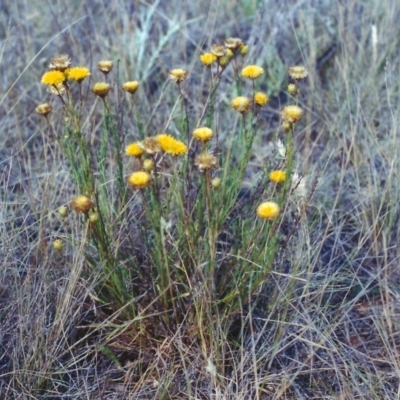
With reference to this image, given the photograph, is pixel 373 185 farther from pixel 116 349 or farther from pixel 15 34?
pixel 15 34

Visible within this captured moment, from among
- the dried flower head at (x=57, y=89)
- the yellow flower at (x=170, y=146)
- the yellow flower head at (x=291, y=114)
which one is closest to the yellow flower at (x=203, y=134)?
the yellow flower at (x=170, y=146)

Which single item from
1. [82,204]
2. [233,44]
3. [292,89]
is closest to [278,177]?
[292,89]

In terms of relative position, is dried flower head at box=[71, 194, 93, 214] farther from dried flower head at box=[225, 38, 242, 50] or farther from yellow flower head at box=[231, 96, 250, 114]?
dried flower head at box=[225, 38, 242, 50]

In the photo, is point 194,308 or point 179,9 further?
point 179,9

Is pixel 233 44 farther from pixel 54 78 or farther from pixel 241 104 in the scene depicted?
pixel 54 78

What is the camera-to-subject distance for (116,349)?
1841 mm

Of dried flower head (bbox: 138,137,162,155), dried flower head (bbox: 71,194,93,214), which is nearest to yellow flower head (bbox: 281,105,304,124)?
dried flower head (bbox: 138,137,162,155)

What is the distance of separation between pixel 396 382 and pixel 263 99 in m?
0.86

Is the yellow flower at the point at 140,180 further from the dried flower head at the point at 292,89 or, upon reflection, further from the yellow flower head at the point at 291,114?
the dried flower head at the point at 292,89

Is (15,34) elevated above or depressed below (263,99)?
below

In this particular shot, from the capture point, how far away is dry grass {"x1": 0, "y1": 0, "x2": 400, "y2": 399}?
5.64 feet

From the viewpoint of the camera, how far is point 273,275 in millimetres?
1879

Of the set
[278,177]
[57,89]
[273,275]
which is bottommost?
[273,275]

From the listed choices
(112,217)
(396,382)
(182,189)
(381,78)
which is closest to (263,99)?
(182,189)
